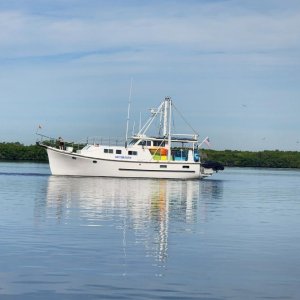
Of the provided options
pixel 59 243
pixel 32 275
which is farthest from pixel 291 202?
pixel 32 275

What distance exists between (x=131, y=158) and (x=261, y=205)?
43.0 metres

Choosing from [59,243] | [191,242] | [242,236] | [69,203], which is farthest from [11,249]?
[69,203]

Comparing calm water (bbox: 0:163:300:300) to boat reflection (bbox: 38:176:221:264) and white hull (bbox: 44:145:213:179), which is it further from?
white hull (bbox: 44:145:213:179)

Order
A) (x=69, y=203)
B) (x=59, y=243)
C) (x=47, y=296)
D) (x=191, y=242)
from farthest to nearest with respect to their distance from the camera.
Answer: (x=69, y=203)
(x=191, y=242)
(x=59, y=243)
(x=47, y=296)

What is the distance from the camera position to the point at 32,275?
2031 centimetres

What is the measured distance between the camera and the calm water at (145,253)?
1911 cm

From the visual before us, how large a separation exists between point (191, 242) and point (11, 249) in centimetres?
703

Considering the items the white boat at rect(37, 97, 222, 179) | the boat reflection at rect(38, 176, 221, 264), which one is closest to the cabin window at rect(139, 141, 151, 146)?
the white boat at rect(37, 97, 222, 179)

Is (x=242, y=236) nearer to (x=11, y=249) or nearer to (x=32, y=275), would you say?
(x=11, y=249)

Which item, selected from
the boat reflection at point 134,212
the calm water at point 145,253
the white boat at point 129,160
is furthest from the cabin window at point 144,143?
the calm water at point 145,253

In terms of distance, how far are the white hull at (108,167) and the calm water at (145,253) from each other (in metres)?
48.5

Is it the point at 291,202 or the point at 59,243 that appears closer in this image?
the point at 59,243

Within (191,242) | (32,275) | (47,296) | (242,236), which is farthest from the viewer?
(242,236)

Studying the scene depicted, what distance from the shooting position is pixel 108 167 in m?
93.5
